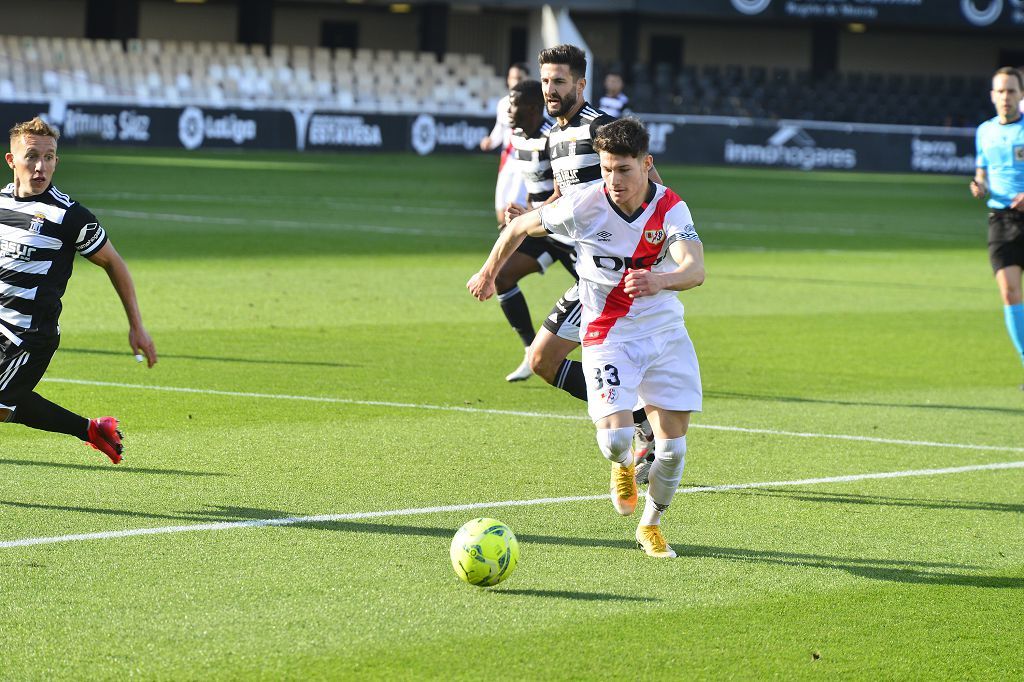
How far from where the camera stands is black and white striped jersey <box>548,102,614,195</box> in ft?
28.1

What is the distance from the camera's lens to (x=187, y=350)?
11000 mm

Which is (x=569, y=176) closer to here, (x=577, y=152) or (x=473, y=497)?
(x=577, y=152)

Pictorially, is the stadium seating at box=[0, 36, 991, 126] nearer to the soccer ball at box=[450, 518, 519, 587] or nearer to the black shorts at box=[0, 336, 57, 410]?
the black shorts at box=[0, 336, 57, 410]

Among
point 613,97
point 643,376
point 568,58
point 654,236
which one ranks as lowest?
point 643,376

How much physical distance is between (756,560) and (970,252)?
1662 centimetres

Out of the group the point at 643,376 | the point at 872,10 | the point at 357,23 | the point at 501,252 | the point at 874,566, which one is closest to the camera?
the point at 874,566

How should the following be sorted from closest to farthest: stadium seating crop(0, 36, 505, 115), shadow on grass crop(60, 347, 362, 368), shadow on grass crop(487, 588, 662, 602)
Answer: shadow on grass crop(487, 588, 662, 602), shadow on grass crop(60, 347, 362, 368), stadium seating crop(0, 36, 505, 115)

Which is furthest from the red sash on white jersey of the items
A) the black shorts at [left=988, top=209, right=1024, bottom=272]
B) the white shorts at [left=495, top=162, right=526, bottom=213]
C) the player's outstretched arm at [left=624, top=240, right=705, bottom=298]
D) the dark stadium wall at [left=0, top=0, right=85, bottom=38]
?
the dark stadium wall at [left=0, top=0, right=85, bottom=38]

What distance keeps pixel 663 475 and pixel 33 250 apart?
298 centimetres

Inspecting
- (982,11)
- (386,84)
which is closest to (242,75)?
(386,84)

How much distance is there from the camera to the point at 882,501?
7.24 m

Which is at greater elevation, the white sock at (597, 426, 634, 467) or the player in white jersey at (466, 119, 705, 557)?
the player in white jersey at (466, 119, 705, 557)

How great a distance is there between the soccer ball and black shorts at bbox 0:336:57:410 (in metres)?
2.40

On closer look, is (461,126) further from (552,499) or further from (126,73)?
(552,499)
